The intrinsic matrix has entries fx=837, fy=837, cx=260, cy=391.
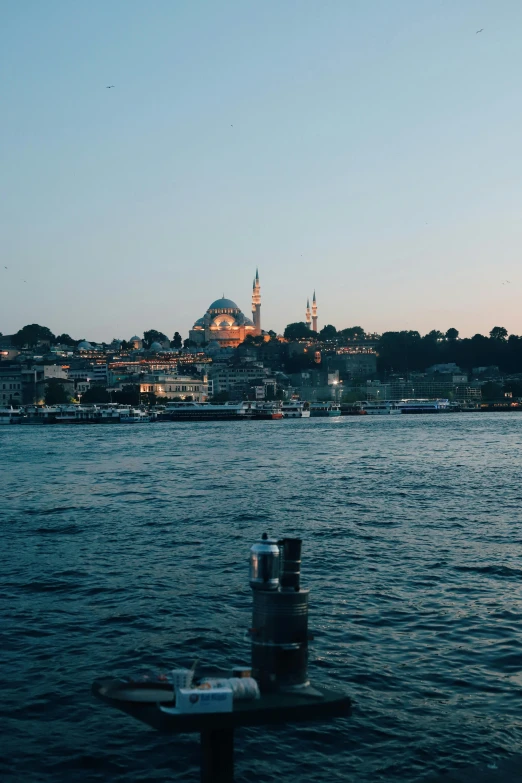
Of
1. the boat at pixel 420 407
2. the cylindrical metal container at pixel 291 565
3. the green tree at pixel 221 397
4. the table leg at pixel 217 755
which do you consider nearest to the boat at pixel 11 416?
the green tree at pixel 221 397

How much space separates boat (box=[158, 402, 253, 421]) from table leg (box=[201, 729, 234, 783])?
90275mm

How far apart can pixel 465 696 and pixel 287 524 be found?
9913mm

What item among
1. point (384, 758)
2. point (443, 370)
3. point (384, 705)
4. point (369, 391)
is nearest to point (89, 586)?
point (384, 705)

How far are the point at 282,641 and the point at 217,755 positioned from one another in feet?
2.27

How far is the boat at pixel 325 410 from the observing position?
11100cm

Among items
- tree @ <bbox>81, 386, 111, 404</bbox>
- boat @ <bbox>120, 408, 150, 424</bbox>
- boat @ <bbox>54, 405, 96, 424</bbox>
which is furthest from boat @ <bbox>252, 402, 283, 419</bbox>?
tree @ <bbox>81, 386, 111, 404</bbox>

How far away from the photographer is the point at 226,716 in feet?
13.7

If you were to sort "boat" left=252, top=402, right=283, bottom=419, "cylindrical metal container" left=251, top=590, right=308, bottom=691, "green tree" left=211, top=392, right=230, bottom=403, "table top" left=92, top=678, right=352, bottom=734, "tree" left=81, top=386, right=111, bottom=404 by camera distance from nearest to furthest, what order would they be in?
"table top" left=92, top=678, right=352, bottom=734 < "cylindrical metal container" left=251, top=590, right=308, bottom=691 < "boat" left=252, top=402, right=283, bottom=419 < "tree" left=81, top=386, right=111, bottom=404 < "green tree" left=211, top=392, right=230, bottom=403

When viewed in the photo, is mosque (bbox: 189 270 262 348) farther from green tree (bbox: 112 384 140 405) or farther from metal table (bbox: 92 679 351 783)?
metal table (bbox: 92 679 351 783)

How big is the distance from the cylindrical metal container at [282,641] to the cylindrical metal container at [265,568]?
0.33 feet

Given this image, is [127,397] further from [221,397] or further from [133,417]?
[133,417]

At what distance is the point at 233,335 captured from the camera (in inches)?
7608

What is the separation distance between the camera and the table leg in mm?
4355

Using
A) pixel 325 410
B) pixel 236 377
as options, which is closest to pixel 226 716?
pixel 325 410
